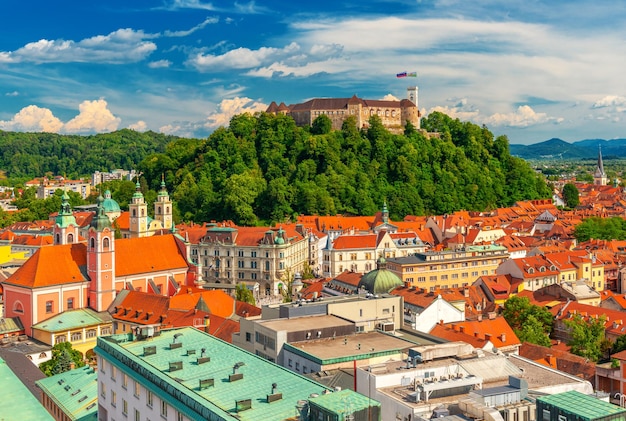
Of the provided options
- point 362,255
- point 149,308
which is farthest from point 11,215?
point 149,308

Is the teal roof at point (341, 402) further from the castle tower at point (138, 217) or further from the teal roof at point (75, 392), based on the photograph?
the castle tower at point (138, 217)

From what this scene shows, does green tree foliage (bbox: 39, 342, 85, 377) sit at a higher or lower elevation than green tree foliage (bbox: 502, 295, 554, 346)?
lower

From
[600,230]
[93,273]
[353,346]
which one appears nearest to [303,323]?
A: [353,346]

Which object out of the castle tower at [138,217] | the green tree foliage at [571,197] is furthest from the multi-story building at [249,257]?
the green tree foliage at [571,197]

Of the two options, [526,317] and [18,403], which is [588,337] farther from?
[18,403]

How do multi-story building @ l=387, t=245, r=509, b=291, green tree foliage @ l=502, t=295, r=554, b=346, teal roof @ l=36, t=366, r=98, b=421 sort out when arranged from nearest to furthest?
teal roof @ l=36, t=366, r=98, b=421, green tree foliage @ l=502, t=295, r=554, b=346, multi-story building @ l=387, t=245, r=509, b=291

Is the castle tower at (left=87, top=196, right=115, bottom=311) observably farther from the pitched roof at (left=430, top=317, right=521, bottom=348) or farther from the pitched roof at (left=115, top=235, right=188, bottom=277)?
the pitched roof at (left=430, top=317, right=521, bottom=348)

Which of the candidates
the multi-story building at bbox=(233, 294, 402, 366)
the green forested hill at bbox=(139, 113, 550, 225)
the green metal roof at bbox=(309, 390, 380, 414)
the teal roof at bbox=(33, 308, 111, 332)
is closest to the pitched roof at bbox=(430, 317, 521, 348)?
the multi-story building at bbox=(233, 294, 402, 366)

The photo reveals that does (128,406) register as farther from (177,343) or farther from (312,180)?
(312,180)
